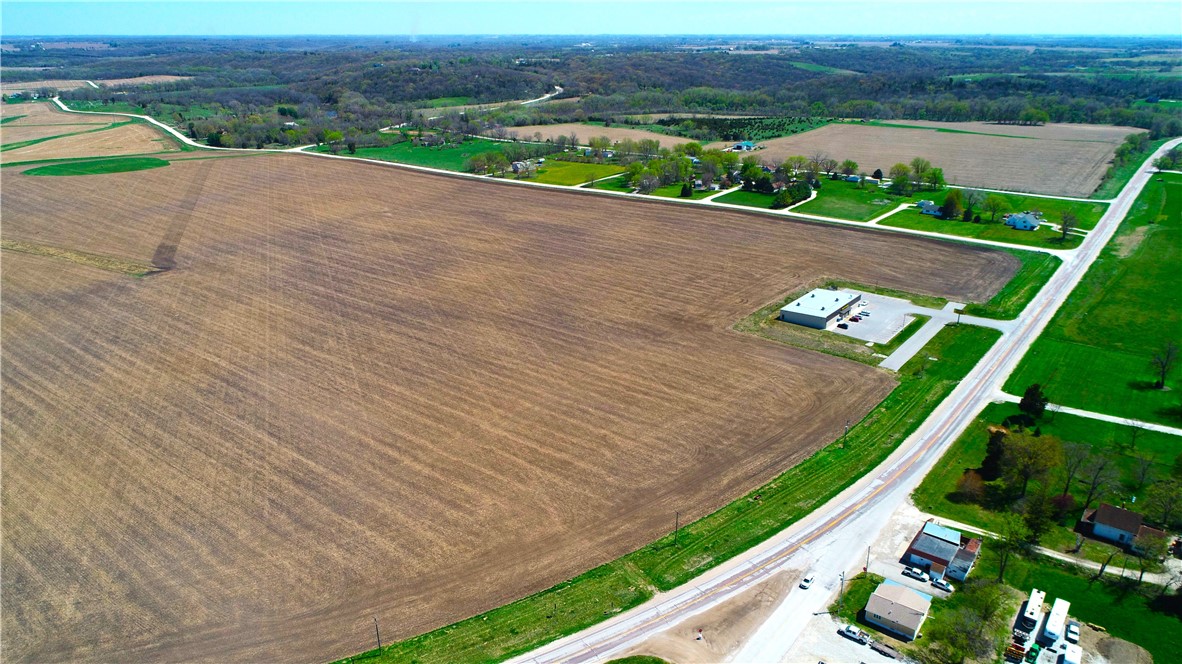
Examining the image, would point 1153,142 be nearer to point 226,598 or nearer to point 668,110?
point 668,110

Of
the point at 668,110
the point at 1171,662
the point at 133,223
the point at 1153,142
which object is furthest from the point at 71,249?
the point at 1153,142

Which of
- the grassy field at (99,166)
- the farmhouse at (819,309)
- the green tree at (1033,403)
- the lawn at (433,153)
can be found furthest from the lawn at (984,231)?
the grassy field at (99,166)

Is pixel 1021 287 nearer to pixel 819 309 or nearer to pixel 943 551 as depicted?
pixel 819 309

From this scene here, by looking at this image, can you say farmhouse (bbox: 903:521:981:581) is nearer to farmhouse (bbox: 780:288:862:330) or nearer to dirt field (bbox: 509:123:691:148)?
farmhouse (bbox: 780:288:862:330)

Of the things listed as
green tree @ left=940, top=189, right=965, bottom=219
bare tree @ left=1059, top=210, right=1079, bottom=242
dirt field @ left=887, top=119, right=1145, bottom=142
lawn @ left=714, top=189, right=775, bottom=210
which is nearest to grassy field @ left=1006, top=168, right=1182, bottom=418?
bare tree @ left=1059, top=210, right=1079, bottom=242

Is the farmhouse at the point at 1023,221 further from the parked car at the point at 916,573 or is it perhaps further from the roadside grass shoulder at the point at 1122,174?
the parked car at the point at 916,573

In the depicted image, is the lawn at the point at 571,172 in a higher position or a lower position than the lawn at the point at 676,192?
higher
